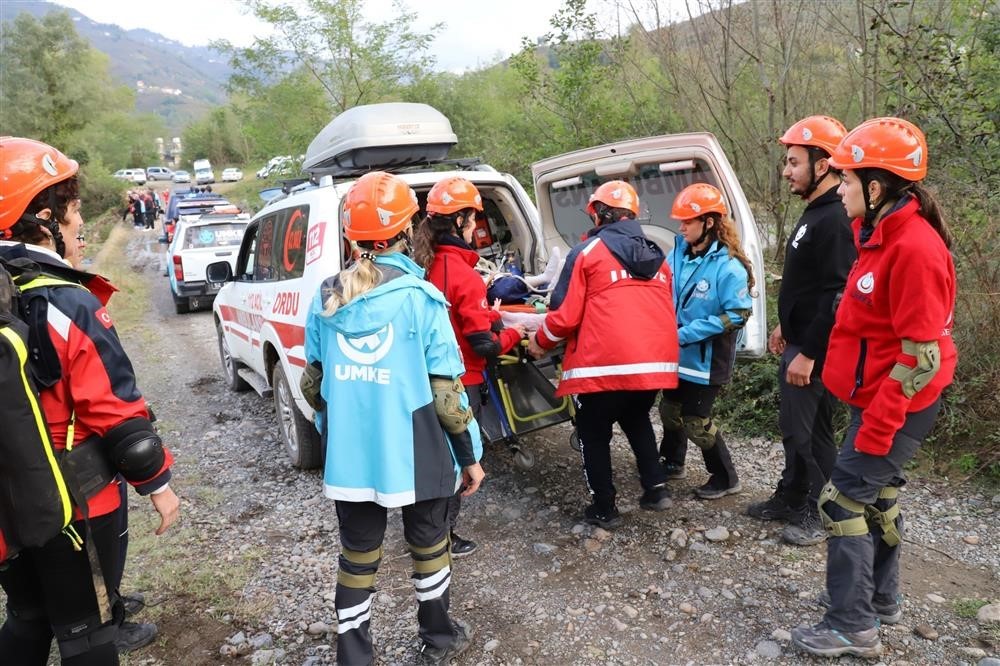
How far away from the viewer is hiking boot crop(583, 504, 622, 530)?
152 inches

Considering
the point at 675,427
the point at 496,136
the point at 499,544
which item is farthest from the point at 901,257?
the point at 496,136

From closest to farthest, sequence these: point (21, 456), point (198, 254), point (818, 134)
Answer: point (21, 456) → point (818, 134) → point (198, 254)

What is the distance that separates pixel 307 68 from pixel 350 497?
16.4 meters

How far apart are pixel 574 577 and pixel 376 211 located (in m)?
2.09

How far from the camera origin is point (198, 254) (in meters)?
12.7

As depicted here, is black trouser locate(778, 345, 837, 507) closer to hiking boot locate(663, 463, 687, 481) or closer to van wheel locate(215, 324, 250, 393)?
hiking boot locate(663, 463, 687, 481)

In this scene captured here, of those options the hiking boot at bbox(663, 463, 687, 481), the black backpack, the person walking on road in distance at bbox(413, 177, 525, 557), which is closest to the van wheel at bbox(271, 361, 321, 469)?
the person walking on road in distance at bbox(413, 177, 525, 557)

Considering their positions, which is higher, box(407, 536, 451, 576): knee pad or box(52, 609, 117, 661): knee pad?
box(52, 609, 117, 661): knee pad

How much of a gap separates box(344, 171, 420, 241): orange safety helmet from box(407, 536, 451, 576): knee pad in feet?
4.05

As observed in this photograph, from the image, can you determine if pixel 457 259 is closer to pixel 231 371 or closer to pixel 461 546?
pixel 461 546

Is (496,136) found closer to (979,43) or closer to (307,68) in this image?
(307,68)

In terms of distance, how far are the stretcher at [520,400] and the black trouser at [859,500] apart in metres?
1.76

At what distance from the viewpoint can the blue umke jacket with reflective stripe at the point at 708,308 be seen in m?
3.72

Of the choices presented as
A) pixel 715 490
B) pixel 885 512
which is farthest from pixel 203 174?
pixel 885 512
